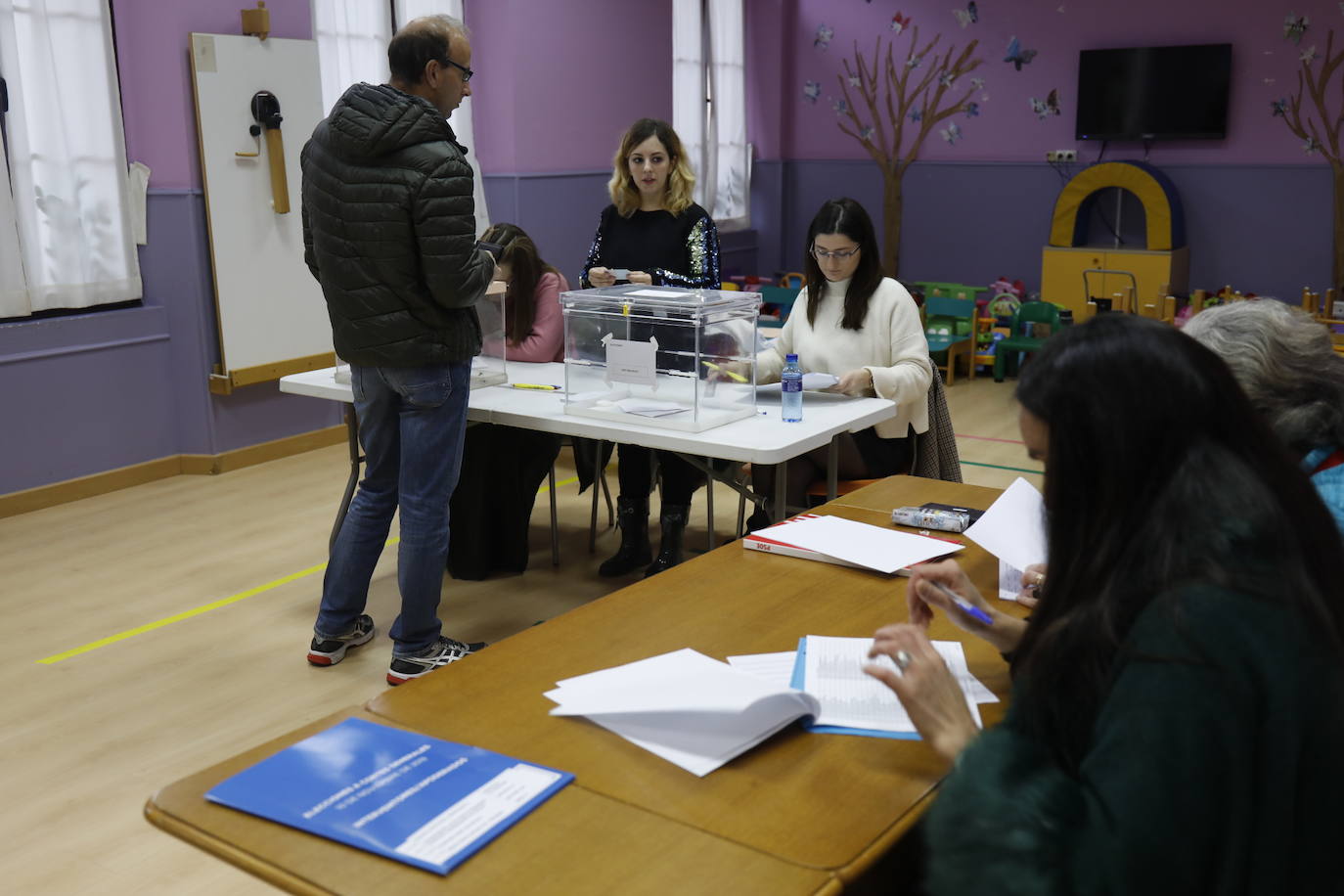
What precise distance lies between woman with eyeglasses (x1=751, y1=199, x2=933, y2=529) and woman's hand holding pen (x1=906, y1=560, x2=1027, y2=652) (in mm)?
1778

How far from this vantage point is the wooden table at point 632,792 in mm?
1146

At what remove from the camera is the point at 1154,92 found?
7.86 meters

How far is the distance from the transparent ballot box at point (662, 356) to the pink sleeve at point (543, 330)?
0.76 metres

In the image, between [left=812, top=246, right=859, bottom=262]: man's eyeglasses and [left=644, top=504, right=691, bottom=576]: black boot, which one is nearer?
[left=812, top=246, right=859, bottom=262]: man's eyeglasses

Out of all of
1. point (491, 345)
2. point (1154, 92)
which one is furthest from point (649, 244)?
point (1154, 92)

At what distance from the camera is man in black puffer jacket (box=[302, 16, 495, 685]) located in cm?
275

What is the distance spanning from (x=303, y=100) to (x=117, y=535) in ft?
7.23

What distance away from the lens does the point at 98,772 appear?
2.71m

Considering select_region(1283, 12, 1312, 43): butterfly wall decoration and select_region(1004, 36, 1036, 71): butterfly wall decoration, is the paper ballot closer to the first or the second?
select_region(1283, 12, 1312, 43): butterfly wall decoration

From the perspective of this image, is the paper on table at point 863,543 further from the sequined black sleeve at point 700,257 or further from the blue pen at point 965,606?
the sequined black sleeve at point 700,257

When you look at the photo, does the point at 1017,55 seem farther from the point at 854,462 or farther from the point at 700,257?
the point at 854,462

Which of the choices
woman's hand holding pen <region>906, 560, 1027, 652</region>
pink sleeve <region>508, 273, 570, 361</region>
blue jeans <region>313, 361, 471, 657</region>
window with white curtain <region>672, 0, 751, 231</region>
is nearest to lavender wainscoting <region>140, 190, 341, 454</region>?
pink sleeve <region>508, 273, 570, 361</region>

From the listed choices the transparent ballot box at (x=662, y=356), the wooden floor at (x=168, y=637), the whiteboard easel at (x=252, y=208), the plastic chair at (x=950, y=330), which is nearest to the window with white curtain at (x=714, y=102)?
the plastic chair at (x=950, y=330)

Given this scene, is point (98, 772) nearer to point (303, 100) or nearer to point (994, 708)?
point (994, 708)
